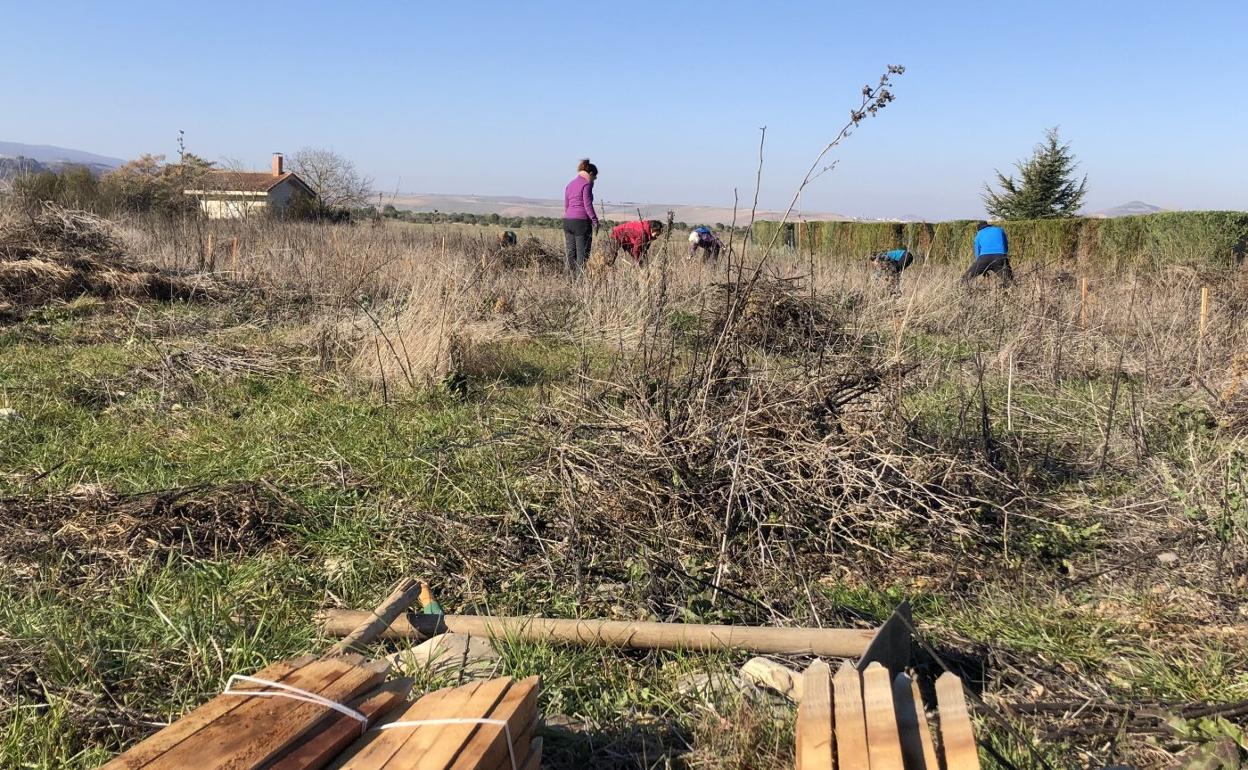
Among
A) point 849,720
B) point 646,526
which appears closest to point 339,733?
point 849,720

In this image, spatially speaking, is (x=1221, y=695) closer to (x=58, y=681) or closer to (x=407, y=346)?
(x=58, y=681)

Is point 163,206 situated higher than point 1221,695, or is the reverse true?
point 163,206

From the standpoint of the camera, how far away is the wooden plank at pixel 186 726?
174 centimetres

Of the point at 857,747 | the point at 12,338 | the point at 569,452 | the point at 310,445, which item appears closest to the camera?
the point at 857,747

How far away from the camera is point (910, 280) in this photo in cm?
1117

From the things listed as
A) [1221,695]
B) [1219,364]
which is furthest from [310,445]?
[1219,364]

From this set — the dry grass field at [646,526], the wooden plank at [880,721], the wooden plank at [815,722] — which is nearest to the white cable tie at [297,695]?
the dry grass field at [646,526]

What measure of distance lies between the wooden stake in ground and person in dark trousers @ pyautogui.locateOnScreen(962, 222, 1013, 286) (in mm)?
10004

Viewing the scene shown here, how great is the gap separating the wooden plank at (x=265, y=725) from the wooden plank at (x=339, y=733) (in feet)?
0.07

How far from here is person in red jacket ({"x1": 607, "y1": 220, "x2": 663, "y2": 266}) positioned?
1106 centimetres

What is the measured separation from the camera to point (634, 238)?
12.2m

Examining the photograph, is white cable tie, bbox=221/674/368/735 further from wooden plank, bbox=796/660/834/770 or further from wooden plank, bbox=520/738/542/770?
wooden plank, bbox=796/660/834/770

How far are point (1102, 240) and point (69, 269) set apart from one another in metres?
16.4

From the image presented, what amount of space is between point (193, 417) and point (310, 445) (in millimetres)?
1222
